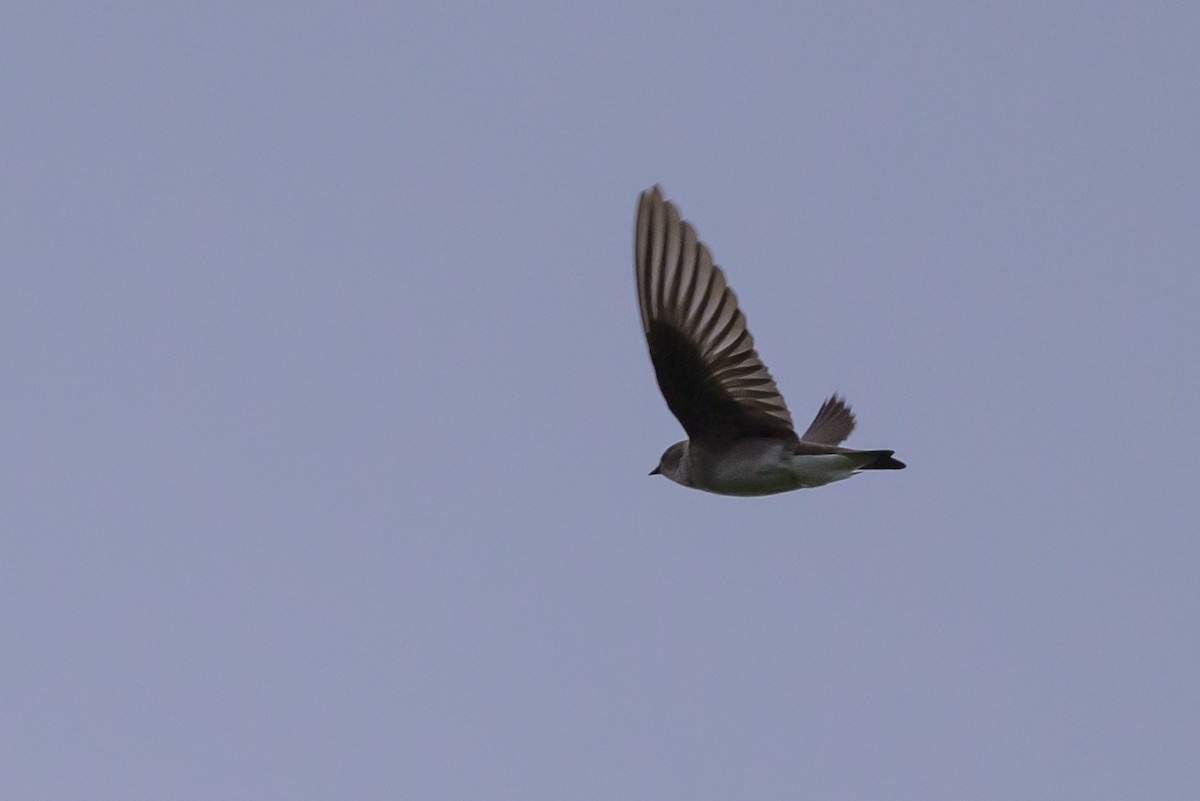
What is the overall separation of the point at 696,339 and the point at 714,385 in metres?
0.30

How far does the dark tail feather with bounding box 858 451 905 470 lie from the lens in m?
8.23

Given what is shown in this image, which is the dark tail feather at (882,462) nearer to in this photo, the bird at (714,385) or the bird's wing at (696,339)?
the bird at (714,385)

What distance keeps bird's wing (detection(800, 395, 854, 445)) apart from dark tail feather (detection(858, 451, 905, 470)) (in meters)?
1.91

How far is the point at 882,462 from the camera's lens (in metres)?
8.30

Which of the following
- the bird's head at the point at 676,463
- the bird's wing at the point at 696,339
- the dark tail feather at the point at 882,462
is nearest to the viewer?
the bird's wing at the point at 696,339

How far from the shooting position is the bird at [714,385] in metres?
7.87

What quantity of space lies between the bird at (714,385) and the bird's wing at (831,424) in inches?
69.5

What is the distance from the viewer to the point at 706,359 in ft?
27.1

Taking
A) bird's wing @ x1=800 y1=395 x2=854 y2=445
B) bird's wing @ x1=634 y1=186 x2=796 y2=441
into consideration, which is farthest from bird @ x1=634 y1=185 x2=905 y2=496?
bird's wing @ x1=800 y1=395 x2=854 y2=445

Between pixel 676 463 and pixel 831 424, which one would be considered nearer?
pixel 676 463

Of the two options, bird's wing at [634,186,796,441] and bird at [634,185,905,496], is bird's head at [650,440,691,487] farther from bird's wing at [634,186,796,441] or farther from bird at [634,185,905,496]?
bird's wing at [634,186,796,441]

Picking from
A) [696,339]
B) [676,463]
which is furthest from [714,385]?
[676,463]

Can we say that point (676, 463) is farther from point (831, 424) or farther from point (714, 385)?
point (831, 424)

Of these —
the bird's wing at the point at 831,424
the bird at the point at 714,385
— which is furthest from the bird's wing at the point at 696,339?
the bird's wing at the point at 831,424
